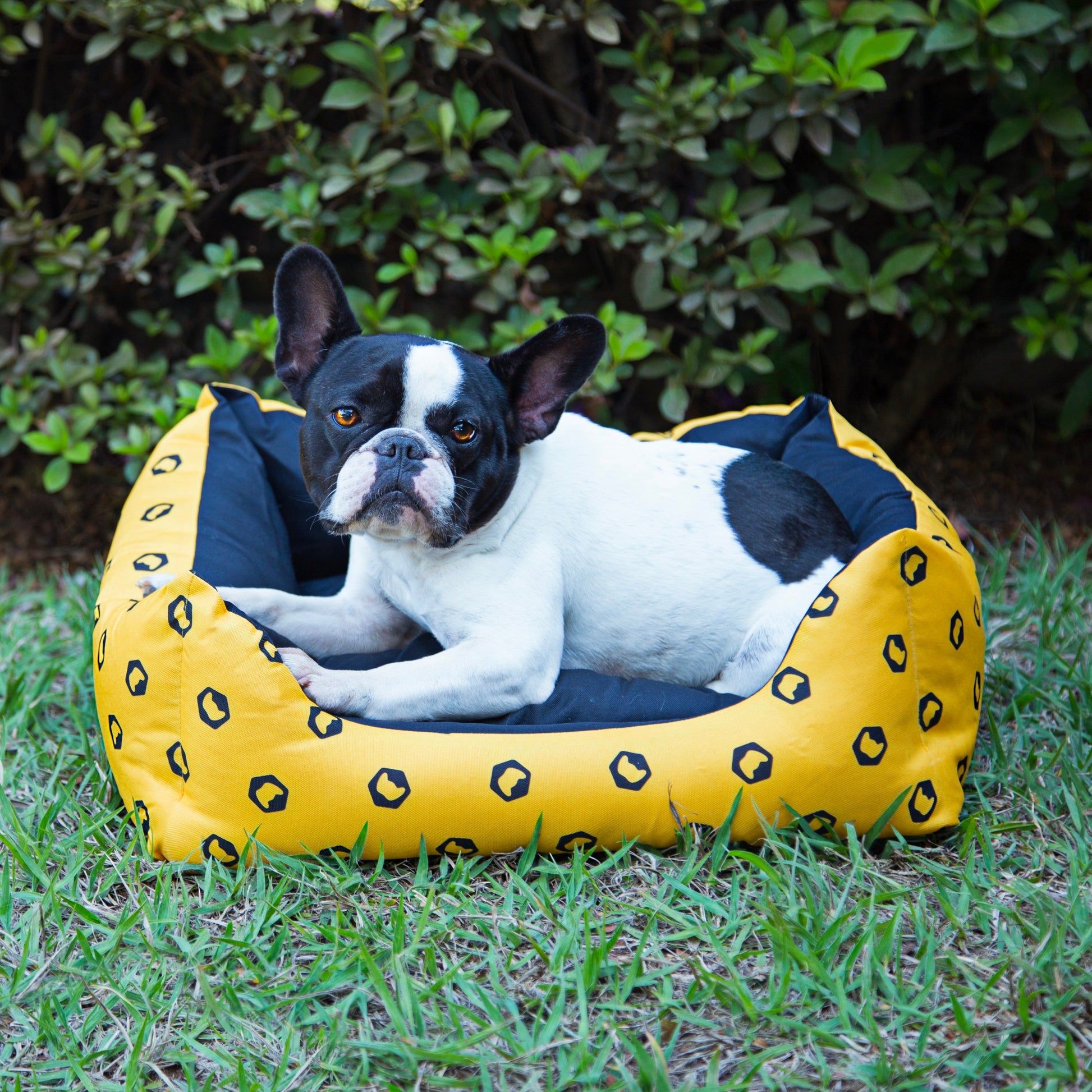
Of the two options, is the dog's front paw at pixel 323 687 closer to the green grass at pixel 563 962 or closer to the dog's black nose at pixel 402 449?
the green grass at pixel 563 962

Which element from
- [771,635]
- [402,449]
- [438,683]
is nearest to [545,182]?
[402,449]

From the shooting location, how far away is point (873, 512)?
10.0ft

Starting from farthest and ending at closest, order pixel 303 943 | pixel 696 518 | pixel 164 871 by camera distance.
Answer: pixel 696 518 < pixel 164 871 < pixel 303 943

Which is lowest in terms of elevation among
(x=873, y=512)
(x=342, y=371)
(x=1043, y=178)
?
(x=873, y=512)

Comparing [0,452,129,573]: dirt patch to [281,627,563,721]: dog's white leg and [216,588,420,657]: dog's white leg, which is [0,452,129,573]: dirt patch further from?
[281,627,563,721]: dog's white leg

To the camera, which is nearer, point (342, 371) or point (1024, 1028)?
point (1024, 1028)

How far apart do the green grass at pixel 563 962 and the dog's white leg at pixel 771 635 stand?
489 millimetres

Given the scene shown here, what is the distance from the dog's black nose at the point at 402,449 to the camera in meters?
2.44

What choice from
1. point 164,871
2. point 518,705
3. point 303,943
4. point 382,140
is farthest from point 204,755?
point 382,140

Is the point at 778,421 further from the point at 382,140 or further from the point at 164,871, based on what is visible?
the point at 164,871

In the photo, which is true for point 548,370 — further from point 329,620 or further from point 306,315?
point 329,620

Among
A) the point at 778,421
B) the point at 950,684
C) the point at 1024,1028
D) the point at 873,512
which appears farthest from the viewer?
the point at 778,421

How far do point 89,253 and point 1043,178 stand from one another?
12.6ft

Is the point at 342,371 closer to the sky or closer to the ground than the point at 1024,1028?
closer to the sky
